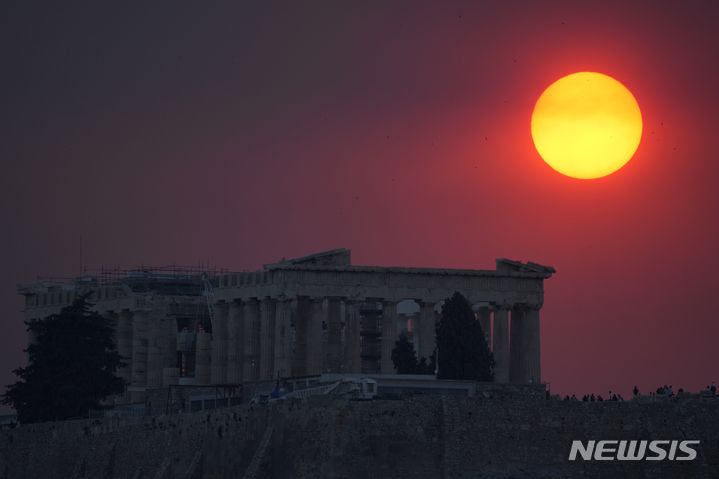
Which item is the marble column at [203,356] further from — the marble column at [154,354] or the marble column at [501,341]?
the marble column at [501,341]

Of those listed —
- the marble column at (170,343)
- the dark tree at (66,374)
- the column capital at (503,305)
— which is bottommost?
the dark tree at (66,374)

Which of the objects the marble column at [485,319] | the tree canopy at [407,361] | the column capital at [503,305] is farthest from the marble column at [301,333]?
the marble column at [485,319]

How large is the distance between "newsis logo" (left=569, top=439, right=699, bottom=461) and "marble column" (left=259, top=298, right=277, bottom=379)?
58276 mm

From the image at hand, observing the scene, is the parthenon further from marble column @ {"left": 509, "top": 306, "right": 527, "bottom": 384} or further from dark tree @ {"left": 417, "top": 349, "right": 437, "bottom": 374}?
dark tree @ {"left": 417, "top": 349, "right": 437, "bottom": 374}

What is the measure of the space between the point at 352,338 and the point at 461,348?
20.1m

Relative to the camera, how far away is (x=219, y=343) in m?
162

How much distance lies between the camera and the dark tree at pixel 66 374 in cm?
13150

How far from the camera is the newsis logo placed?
321 ft

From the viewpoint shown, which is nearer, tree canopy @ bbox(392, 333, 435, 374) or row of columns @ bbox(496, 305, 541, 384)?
tree canopy @ bbox(392, 333, 435, 374)

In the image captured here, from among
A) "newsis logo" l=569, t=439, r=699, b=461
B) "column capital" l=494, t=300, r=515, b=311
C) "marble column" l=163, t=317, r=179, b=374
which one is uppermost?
"column capital" l=494, t=300, r=515, b=311

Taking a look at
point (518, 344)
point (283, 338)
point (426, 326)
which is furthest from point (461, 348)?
point (518, 344)

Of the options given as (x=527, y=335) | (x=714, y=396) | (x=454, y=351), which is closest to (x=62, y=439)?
(x=454, y=351)

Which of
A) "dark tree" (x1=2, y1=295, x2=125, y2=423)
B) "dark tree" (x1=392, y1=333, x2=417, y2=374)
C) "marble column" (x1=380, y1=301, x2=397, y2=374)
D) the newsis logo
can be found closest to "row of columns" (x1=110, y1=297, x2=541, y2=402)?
"marble column" (x1=380, y1=301, x2=397, y2=374)

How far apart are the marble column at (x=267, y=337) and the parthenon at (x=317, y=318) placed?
6 centimetres
